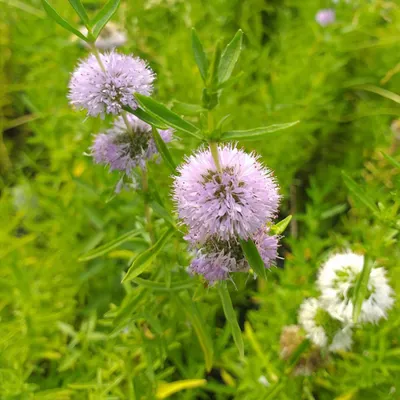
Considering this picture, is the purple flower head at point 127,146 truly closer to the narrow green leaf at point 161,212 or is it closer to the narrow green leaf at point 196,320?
the narrow green leaf at point 161,212

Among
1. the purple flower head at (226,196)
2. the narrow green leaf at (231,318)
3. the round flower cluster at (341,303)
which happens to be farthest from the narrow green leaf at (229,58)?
the round flower cluster at (341,303)

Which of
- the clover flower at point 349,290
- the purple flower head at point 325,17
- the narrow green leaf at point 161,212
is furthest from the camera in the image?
the purple flower head at point 325,17

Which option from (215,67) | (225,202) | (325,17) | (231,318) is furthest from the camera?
(325,17)

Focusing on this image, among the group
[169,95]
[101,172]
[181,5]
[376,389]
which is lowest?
[376,389]

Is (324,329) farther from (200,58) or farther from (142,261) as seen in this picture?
(200,58)

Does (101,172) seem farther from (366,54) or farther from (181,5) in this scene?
(366,54)

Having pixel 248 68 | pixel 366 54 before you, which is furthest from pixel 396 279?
pixel 366 54

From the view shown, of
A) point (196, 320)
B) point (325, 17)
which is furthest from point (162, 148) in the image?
point (325, 17)
